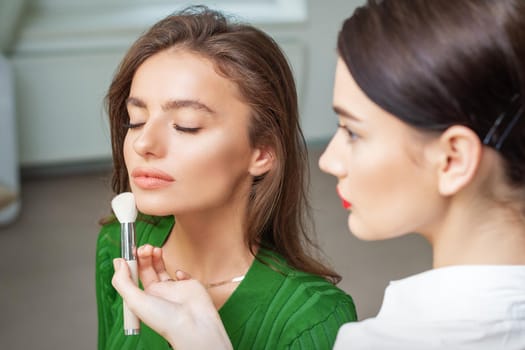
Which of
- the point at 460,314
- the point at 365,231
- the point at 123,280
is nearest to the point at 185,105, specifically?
the point at 123,280

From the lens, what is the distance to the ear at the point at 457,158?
75 cm

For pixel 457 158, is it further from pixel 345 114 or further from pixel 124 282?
pixel 124 282

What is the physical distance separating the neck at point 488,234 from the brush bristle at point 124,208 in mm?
403

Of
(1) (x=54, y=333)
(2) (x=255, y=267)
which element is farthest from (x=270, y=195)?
(1) (x=54, y=333)

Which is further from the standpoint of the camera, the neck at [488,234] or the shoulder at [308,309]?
the shoulder at [308,309]

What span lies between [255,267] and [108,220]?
32 cm

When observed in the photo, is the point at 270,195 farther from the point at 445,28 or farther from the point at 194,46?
the point at 445,28

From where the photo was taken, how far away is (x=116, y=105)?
1.26 metres

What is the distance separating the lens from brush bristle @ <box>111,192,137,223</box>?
1042 mm

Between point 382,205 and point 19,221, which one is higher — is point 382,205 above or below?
above

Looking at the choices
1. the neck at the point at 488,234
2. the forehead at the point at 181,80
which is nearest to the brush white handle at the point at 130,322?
the forehead at the point at 181,80

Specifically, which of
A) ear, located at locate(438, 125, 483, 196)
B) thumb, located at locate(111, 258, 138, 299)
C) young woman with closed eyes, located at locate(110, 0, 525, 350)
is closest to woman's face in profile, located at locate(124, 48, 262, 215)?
thumb, located at locate(111, 258, 138, 299)

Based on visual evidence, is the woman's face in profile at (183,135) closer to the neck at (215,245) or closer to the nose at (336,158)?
the neck at (215,245)

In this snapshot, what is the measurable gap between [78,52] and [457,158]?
2209mm
